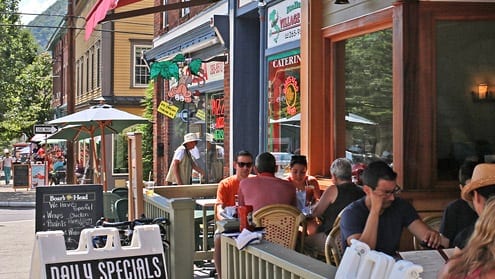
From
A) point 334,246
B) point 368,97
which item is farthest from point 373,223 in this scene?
point 368,97

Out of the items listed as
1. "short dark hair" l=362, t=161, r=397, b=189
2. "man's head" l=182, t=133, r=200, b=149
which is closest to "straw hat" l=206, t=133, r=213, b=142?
"man's head" l=182, t=133, r=200, b=149

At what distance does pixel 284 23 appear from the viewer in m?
9.83

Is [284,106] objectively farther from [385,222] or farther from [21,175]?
[21,175]

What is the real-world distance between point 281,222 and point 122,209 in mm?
4266

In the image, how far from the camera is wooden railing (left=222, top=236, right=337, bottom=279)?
3.10 meters

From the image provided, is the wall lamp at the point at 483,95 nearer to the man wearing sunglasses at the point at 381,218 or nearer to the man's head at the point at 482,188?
the man wearing sunglasses at the point at 381,218

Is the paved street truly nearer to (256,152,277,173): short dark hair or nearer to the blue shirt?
(256,152,277,173): short dark hair

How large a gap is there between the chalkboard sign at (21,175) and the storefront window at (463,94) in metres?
22.9

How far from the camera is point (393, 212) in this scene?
14.1 feet

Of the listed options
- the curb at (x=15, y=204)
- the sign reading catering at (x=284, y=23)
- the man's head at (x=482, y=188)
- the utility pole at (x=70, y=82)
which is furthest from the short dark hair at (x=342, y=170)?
the curb at (x=15, y=204)

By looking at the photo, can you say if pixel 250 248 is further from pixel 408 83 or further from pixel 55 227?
pixel 55 227

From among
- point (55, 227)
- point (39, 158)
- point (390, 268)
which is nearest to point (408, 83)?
point (390, 268)

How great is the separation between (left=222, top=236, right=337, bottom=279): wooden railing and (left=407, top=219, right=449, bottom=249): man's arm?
1.10 meters

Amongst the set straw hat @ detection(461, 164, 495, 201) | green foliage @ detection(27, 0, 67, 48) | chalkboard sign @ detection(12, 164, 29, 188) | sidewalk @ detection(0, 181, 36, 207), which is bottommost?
sidewalk @ detection(0, 181, 36, 207)
